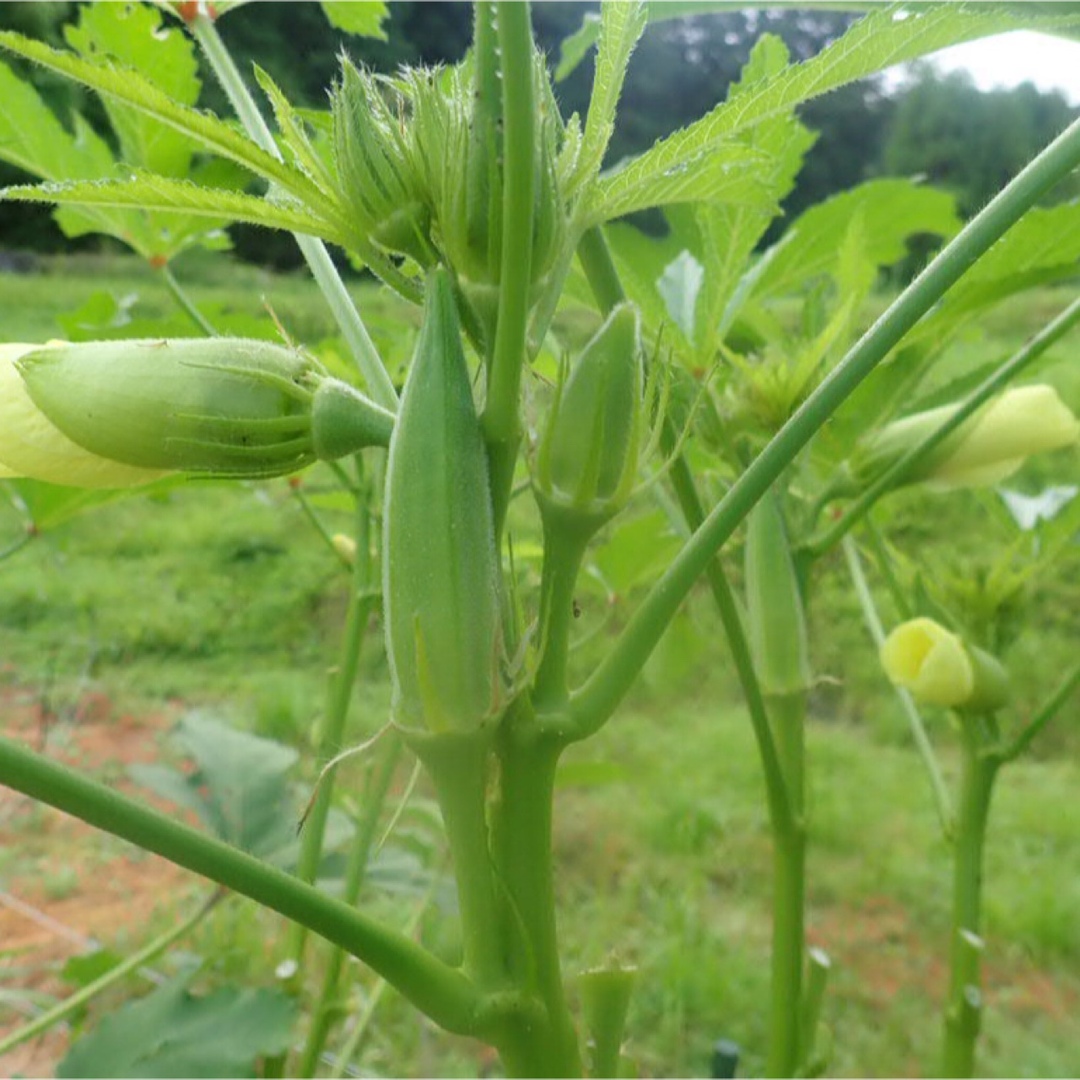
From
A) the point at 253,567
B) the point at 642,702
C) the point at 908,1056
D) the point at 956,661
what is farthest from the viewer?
the point at 253,567

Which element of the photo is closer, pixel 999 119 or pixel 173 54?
pixel 173 54

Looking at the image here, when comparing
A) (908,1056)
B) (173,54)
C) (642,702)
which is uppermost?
(642,702)

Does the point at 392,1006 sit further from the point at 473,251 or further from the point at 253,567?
the point at 253,567

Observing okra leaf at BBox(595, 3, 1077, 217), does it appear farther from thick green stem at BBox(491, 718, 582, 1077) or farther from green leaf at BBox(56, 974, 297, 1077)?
green leaf at BBox(56, 974, 297, 1077)

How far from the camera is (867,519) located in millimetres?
539

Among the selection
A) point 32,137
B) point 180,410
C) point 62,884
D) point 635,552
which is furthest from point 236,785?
point 62,884

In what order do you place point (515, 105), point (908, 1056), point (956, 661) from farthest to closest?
point (908, 1056) → point (956, 661) → point (515, 105)

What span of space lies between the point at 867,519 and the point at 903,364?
0.25 ft

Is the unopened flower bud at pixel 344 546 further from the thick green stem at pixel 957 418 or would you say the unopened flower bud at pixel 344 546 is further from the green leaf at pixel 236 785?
the thick green stem at pixel 957 418

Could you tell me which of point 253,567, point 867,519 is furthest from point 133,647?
point 867,519

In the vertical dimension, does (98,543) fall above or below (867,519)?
above

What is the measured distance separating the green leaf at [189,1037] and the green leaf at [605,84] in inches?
16.6

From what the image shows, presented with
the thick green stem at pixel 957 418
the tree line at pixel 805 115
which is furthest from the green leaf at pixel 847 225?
the tree line at pixel 805 115

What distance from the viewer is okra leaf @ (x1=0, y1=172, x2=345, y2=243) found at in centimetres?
28
